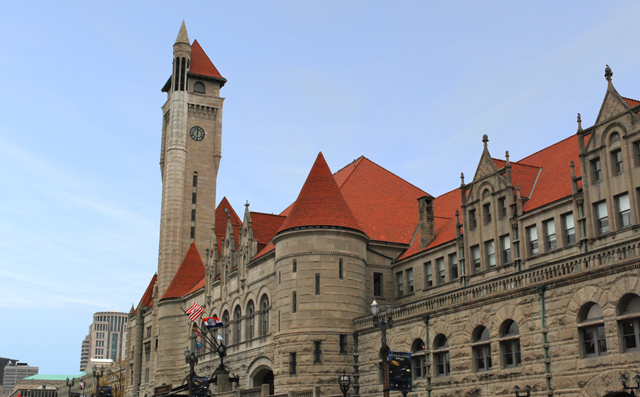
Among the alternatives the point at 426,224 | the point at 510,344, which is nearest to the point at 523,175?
the point at 426,224

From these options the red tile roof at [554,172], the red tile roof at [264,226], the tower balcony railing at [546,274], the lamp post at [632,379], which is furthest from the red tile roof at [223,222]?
the lamp post at [632,379]

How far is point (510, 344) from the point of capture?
29.8 meters

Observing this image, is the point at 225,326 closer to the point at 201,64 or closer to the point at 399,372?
the point at 399,372

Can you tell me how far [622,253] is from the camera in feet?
82.6

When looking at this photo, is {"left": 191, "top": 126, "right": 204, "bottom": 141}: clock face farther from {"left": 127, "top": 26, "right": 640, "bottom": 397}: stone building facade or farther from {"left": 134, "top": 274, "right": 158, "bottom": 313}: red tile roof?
{"left": 127, "top": 26, "right": 640, "bottom": 397}: stone building facade

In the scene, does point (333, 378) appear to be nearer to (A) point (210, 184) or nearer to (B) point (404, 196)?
(B) point (404, 196)

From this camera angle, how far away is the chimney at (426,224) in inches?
1753

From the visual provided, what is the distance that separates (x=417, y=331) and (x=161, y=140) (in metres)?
56.1

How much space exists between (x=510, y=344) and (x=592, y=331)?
4.39 m

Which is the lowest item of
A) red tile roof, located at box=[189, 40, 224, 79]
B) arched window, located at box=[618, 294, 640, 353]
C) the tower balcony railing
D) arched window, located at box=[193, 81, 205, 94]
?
arched window, located at box=[618, 294, 640, 353]

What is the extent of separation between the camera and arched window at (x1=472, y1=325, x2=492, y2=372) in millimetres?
30953

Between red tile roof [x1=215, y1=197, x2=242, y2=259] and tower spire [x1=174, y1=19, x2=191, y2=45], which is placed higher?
tower spire [x1=174, y1=19, x2=191, y2=45]

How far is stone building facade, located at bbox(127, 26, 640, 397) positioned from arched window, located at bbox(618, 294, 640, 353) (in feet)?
0.15

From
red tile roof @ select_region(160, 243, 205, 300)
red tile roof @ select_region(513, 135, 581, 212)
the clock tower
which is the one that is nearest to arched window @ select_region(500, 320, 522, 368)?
red tile roof @ select_region(513, 135, 581, 212)
